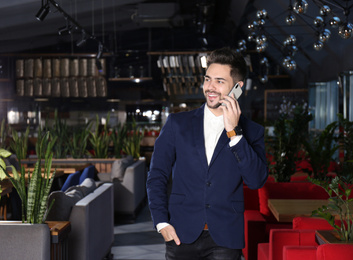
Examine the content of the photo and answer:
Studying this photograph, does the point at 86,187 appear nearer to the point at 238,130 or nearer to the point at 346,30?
the point at 238,130

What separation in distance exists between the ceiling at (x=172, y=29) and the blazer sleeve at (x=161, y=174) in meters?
7.96

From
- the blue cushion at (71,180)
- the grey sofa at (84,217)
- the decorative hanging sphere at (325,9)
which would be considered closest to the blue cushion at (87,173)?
the blue cushion at (71,180)

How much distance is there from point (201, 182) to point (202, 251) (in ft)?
0.82

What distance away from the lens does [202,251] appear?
1910 mm

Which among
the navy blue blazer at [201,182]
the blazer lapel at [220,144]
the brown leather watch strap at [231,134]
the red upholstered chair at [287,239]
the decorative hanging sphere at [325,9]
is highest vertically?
the decorative hanging sphere at [325,9]

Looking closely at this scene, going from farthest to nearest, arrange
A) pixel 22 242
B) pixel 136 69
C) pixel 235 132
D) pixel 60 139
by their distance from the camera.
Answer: pixel 136 69 < pixel 60 139 < pixel 22 242 < pixel 235 132

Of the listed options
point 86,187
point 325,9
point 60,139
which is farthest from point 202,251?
point 60,139

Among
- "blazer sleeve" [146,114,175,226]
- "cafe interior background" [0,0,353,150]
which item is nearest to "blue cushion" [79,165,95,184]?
"blazer sleeve" [146,114,175,226]

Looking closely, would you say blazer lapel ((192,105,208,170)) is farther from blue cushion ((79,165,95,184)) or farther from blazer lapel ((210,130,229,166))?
blue cushion ((79,165,95,184))

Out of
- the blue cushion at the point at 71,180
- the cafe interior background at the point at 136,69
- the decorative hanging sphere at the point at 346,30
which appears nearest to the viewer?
the blue cushion at the point at 71,180

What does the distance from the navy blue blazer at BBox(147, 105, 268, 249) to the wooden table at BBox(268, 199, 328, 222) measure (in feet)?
5.75

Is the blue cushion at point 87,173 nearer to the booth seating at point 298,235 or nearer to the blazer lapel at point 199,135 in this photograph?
the booth seating at point 298,235

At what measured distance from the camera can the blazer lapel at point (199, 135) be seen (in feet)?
6.34

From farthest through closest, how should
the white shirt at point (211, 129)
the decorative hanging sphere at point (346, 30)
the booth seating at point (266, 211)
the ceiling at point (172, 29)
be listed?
the ceiling at point (172, 29), the decorative hanging sphere at point (346, 30), the booth seating at point (266, 211), the white shirt at point (211, 129)
